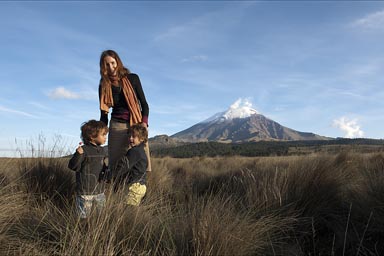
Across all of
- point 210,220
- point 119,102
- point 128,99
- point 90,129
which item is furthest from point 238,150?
point 210,220

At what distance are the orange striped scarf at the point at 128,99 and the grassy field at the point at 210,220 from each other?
1.29 m

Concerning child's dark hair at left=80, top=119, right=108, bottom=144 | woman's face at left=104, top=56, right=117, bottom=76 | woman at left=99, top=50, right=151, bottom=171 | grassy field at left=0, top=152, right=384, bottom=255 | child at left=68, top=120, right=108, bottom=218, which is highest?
woman's face at left=104, top=56, right=117, bottom=76

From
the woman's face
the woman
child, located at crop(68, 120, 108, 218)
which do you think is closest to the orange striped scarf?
the woman

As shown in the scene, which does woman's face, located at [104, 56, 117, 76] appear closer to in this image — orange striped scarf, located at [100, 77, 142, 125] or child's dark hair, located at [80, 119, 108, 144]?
orange striped scarf, located at [100, 77, 142, 125]

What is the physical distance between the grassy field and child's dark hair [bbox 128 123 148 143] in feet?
3.13

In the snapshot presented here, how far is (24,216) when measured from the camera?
3.67 m

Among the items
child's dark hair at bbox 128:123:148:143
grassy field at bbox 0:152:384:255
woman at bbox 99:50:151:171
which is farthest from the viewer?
woman at bbox 99:50:151:171

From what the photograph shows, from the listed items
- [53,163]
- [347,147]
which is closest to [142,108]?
[53,163]

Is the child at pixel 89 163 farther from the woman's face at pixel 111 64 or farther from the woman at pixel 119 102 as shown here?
the woman's face at pixel 111 64

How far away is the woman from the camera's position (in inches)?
198

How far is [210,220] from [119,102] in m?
2.77

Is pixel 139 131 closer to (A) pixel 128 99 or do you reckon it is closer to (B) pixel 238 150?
(A) pixel 128 99

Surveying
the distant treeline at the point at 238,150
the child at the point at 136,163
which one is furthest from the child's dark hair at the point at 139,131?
the distant treeline at the point at 238,150

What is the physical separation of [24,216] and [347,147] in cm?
806
